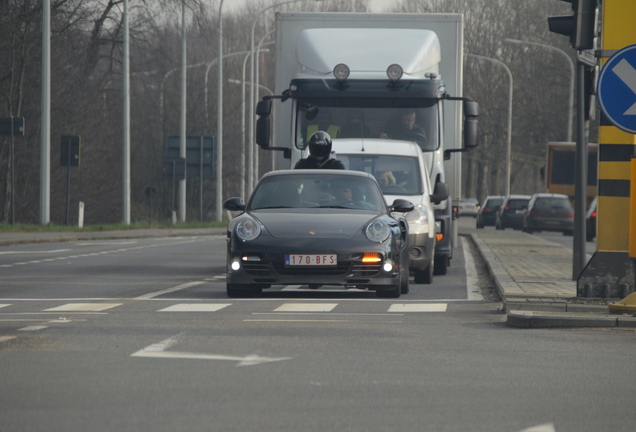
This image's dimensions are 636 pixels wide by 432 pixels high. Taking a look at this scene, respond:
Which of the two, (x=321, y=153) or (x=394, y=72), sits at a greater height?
(x=394, y=72)

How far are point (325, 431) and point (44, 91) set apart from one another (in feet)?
112

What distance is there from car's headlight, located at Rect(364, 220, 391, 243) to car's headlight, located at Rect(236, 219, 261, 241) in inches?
43.2

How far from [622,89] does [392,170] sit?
6397 mm

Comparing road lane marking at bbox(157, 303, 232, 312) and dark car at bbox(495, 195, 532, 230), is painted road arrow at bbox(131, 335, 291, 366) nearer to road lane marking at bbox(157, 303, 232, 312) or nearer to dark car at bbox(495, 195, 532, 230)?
road lane marking at bbox(157, 303, 232, 312)

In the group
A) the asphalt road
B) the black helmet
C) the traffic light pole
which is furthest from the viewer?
the traffic light pole

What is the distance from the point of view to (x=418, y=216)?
16766 millimetres

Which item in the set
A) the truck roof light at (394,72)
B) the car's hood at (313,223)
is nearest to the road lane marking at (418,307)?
the car's hood at (313,223)

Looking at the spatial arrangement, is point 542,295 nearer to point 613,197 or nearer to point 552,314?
point 613,197

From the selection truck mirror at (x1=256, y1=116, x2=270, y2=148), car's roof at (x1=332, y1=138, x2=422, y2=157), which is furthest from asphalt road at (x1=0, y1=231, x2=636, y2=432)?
truck mirror at (x1=256, y1=116, x2=270, y2=148)

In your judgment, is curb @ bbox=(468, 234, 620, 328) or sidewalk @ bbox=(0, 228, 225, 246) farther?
sidewalk @ bbox=(0, 228, 225, 246)

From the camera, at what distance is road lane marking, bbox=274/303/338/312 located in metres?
12.2

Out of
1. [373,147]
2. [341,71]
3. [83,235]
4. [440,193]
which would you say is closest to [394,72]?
[341,71]

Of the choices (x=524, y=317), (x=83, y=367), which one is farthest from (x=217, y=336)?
(x=524, y=317)

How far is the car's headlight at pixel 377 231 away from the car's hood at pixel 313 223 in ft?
0.29
